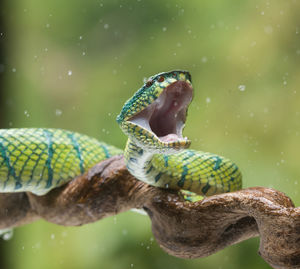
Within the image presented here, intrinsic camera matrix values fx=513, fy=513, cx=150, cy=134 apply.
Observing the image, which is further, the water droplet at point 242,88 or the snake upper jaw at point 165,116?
the water droplet at point 242,88

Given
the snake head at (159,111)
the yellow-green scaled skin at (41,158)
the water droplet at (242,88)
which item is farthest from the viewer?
the water droplet at (242,88)

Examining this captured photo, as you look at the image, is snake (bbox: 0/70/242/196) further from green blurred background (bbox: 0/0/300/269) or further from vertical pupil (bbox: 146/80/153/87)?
green blurred background (bbox: 0/0/300/269)

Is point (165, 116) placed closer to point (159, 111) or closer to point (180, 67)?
point (159, 111)

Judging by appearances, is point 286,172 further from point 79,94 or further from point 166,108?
point 166,108

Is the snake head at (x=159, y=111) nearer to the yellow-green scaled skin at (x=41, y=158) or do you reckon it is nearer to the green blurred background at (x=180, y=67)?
the yellow-green scaled skin at (x=41, y=158)

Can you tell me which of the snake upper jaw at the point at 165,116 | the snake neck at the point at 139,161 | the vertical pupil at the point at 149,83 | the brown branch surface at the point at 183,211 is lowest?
the brown branch surface at the point at 183,211

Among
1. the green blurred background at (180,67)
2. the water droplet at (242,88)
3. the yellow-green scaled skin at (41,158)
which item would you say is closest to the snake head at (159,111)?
the yellow-green scaled skin at (41,158)

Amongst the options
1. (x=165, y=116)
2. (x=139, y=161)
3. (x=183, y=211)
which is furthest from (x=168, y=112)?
(x=183, y=211)

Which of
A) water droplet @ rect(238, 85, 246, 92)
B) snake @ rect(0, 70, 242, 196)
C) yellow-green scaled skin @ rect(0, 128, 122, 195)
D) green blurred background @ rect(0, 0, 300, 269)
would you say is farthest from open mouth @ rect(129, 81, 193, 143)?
water droplet @ rect(238, 85, 246, 92)
